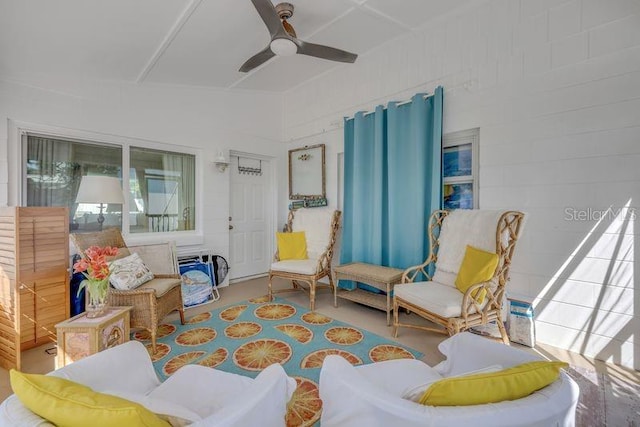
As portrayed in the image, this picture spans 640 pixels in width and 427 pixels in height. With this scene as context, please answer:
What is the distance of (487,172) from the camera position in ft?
9.22

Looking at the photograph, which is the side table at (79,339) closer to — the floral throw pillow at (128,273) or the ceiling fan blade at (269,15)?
the floral throw pillow at (128,273)

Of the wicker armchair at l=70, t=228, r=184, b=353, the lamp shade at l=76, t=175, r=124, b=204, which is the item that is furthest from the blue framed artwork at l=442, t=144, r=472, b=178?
the lamp shade at l=76, t=175, r=124, b=204

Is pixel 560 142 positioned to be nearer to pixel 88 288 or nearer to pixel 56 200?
pixel 88 288

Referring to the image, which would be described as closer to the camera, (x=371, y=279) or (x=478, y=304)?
(x=478, y=304)

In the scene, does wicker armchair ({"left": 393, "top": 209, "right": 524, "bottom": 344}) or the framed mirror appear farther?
the framed mirror

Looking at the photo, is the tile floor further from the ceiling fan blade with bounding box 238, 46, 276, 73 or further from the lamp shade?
the ceiling fan blade with bounding box 238, 46, 276, 73

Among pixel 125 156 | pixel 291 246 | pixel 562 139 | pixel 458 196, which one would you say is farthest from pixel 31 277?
pixel 562 139

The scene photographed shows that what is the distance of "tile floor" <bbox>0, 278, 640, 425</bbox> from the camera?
Answer: 83.2 inches

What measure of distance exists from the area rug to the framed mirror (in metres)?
1.88

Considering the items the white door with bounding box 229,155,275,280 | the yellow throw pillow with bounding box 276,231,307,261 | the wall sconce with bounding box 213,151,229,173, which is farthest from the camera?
the white door with bounding box 229,155,275,280

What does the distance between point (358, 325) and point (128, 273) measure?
2.15 m

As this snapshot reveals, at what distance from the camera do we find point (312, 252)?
13.1 feet

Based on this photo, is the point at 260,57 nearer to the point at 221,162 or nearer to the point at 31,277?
the point at 221,162

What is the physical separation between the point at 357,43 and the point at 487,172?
2045 mm
